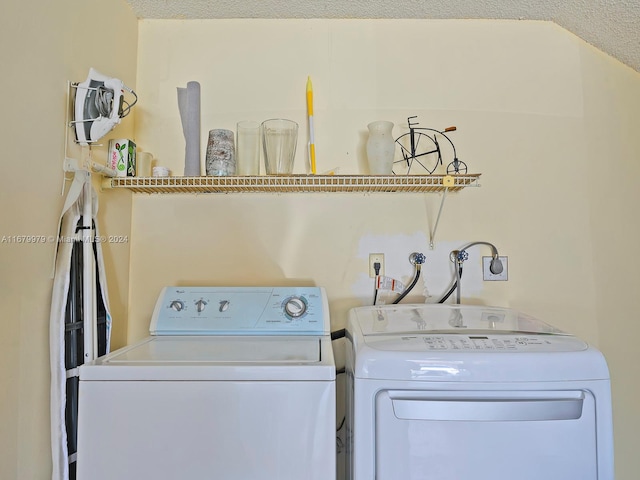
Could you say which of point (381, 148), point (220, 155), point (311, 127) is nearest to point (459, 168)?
point (381, 148)

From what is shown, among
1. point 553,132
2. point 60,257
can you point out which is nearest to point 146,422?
point 60,257

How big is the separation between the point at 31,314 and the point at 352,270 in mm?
1112

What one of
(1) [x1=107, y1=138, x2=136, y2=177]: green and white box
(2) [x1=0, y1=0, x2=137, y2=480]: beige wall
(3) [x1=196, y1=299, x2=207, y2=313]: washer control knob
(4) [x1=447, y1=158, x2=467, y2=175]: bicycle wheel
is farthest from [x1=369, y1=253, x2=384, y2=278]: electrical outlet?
(2) [x1=0, y1=0, x2=137, y2=480]: beige wall

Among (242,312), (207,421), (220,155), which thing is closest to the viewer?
(207,421)

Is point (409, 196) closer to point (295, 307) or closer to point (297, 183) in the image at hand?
point (297, 183)

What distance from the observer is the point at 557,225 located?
1657 millimetres

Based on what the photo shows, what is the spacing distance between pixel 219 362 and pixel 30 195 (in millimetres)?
700

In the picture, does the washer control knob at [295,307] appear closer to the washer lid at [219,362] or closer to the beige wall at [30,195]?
the washer lid at [219,362]

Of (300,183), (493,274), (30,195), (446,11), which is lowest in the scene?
(493,274)

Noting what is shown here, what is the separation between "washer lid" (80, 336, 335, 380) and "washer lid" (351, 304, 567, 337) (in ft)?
0.60

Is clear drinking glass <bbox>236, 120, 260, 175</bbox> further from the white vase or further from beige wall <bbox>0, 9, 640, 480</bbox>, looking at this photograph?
the white vase

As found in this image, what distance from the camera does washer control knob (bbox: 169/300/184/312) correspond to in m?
1.40

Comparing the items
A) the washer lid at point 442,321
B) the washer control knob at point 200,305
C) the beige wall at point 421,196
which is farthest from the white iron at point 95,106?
the washer lid at point 442,321

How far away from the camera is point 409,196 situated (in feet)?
5.45
